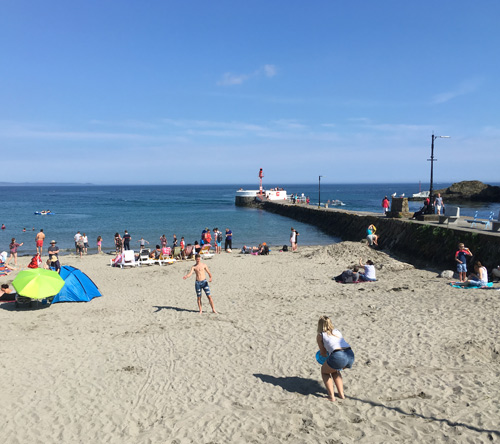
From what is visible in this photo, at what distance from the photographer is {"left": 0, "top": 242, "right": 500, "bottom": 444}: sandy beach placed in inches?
199

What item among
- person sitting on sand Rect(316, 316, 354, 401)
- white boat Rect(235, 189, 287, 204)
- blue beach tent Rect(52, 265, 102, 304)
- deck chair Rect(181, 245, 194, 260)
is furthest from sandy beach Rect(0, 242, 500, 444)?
white boat Rect(235, 189, 287, 204)

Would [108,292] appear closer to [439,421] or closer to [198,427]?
[198,427]

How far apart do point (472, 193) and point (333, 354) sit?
76.5 metres

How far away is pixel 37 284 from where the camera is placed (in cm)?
1037

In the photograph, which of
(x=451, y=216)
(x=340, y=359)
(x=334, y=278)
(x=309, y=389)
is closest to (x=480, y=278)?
(x=334, y=278)

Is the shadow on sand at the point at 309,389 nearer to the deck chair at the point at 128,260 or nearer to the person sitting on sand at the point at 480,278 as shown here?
the person sitting on sand at the point at 480,278

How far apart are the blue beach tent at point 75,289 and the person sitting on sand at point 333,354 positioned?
27.5 ft

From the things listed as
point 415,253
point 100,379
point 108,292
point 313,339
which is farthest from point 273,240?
point 100,379

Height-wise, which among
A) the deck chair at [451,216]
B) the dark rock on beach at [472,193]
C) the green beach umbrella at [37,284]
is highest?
the dark rock on beach at [472,193]

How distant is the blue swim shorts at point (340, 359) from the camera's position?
5.36 m

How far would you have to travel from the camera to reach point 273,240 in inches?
1138

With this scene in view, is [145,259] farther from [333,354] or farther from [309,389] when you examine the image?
[333,354]

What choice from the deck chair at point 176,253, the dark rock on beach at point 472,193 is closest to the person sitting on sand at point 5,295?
the deck chair at point 176,253

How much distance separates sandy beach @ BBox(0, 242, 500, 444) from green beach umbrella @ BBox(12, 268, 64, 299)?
0.59 metres
